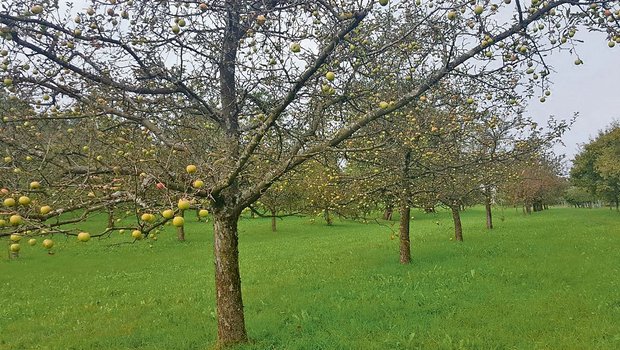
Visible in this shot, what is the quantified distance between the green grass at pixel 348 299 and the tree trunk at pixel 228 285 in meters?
0.54

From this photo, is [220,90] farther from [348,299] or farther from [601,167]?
[601,167]

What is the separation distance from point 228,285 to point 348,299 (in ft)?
13.3

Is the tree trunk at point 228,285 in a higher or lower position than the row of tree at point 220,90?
lower

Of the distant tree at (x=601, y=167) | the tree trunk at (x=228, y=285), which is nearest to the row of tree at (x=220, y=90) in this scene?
the tree trunk at (x=228, y=285)

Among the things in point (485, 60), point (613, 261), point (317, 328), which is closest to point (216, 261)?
point (317, 328)

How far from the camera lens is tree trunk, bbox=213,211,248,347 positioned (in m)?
6.58

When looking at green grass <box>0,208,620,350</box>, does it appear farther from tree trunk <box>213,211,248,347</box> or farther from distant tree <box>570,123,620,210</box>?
distant tree <box>570,123,620,210</box>

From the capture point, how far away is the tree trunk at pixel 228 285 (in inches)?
259

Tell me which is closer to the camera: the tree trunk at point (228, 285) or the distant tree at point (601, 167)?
the tree trunk at point (228, 285)

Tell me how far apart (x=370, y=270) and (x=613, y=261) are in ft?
21.7

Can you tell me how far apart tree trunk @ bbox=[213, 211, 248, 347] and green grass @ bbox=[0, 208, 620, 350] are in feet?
1.76

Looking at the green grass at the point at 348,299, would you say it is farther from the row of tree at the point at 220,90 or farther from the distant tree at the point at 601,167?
the distant tree at the point at 601,167

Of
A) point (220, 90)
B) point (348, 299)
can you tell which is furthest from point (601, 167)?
point (220, 90)

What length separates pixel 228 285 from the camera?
21.7 ft
